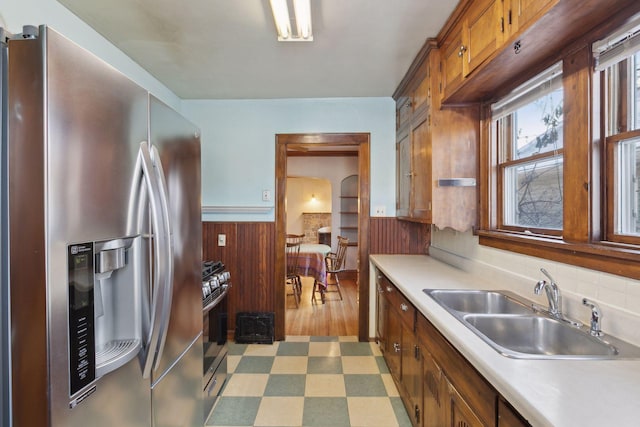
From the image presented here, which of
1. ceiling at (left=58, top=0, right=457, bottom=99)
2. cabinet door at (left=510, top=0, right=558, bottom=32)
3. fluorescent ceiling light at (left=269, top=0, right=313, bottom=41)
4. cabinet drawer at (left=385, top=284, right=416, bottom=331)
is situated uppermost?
ceiling at (left=58, top=0, right=457, bottom=99)

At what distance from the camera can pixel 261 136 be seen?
3127 mm

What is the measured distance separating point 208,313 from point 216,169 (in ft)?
5.52

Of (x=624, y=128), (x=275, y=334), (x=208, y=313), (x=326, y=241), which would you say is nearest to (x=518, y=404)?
(x=624, y=128)

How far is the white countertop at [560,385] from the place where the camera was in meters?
0.71

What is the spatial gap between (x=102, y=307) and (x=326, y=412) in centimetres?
163

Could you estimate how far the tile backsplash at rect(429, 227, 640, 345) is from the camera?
1.11m

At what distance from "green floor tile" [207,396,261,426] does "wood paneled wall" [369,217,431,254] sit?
5.57ft

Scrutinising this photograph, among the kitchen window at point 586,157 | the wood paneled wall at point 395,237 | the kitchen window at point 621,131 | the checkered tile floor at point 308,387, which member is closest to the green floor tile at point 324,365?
the checkered tile floor at point 308,387

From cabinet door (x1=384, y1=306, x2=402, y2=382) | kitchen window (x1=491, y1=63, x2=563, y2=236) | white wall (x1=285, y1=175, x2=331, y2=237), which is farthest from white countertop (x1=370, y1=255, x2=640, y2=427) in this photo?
white wall (x1=285, y1=175, x2=331, y2=237)

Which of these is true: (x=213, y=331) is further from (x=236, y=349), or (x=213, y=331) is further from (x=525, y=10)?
(x=525, y=10)

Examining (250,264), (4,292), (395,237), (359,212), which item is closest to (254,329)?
(250,264)

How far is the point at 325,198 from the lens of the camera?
26.5ft

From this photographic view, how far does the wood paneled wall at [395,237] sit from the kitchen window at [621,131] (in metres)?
1.89

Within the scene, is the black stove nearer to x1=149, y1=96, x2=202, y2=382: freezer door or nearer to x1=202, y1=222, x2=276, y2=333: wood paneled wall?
x1=149, y1=96, x2=202, y2=382: freezer door
